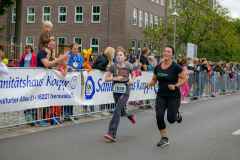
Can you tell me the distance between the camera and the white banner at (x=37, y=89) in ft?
26.6

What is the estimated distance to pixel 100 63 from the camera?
1107 centimetres

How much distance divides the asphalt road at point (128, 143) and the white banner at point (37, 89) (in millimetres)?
734

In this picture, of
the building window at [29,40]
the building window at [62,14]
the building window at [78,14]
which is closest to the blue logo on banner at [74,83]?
the building window at [78,14]

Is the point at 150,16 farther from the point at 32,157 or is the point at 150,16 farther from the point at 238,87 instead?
the point at 32,157

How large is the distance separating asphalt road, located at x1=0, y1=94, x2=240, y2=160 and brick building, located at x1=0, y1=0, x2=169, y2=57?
31097mm

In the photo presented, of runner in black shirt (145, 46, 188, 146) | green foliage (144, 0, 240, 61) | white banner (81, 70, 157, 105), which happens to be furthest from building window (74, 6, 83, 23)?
runner in black shirt (145, 46, 188, 146)

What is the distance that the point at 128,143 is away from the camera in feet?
24.0

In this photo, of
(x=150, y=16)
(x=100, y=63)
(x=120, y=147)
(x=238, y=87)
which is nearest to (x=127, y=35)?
(x=150, y=16)

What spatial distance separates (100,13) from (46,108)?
32.9 m

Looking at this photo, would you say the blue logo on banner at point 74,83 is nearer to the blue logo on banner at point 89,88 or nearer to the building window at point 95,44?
the blue logo on banner at point 89,88

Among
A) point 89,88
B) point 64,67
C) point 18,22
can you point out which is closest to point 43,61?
point 64,67

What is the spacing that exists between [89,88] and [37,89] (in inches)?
79.6

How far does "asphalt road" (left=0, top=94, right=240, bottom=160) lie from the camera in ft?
20.4

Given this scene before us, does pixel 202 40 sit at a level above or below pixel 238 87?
above
